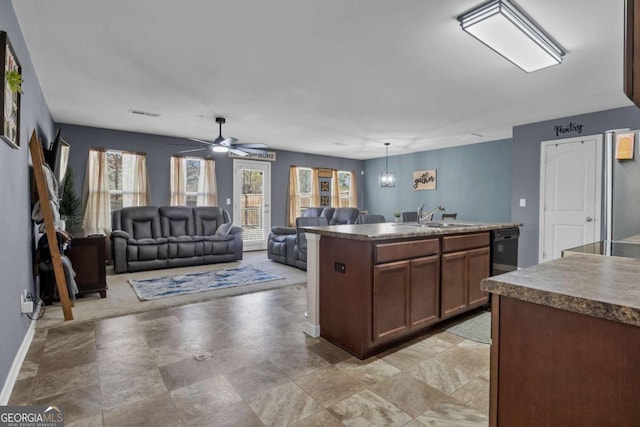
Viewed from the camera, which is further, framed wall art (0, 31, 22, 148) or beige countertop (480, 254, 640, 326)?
framed wall art (0, 31, 22, 148)

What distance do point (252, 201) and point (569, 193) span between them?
6219mm

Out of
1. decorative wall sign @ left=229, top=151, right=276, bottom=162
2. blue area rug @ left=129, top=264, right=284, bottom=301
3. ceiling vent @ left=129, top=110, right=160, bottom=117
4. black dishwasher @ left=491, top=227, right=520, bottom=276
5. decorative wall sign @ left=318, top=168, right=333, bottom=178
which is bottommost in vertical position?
blue area rug @ left=129, top=264, right=284, bottom=301

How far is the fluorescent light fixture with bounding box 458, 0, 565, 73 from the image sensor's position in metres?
2.19

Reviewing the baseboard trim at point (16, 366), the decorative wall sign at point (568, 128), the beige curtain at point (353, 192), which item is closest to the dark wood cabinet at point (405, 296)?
the baseboard trim at point (16, 366)

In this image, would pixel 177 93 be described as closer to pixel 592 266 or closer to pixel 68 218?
pixel 68 218

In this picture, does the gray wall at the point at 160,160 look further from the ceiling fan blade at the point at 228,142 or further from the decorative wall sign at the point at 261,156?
the ceiling fan blade at the point at 228,142

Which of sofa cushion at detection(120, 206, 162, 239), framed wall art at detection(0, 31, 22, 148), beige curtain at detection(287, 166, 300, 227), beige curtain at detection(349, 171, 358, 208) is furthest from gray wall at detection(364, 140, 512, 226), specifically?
framed wall art at detection(0, 31, 22, 148)

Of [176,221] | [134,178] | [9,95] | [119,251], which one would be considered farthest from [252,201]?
[9,95]

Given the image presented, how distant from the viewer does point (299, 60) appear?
9.96ft

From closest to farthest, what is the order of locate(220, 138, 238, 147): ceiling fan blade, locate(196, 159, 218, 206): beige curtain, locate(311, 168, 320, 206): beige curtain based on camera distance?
locate(220, 138, 238, 147): ceiling fan blade
locate(196, 159, 218, 206): beige curtain
locate(311, 168, 320, 206): beige curtain

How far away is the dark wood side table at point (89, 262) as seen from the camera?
148 inches

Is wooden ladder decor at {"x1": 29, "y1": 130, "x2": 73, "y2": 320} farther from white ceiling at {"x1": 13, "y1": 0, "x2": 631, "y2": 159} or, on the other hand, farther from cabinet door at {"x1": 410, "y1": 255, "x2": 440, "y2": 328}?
cabinet door at {"x1": 410, "y1": 255, "x2": 440, "y2": 328}

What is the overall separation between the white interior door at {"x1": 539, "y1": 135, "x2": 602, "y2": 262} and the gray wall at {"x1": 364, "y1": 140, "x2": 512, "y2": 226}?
1.60 meters

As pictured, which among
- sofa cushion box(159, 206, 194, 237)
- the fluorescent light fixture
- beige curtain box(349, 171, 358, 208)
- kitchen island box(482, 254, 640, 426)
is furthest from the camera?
beige curtain box(349, 171, 358, 208)
